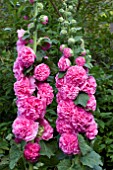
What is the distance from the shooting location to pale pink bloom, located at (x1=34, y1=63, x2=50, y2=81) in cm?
182

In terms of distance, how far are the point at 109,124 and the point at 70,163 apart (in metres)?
1.30

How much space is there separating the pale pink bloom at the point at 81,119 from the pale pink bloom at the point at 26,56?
32cm

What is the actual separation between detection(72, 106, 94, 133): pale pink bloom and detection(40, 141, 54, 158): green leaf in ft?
0.58

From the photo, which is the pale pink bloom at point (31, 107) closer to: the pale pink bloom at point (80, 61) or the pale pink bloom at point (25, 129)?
the pale pink bloom at point (25, 129)

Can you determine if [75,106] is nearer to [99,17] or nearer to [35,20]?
[35,20]

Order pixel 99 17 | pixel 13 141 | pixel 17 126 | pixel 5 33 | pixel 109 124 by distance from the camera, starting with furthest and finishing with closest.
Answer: pixel 99 17
pixel 5 33
pixel 109 124
pixel 13 141
pixel 17 126

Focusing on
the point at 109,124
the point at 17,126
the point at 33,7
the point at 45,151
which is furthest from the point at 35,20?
the point at 109,124

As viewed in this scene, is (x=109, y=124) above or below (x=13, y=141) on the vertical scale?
below

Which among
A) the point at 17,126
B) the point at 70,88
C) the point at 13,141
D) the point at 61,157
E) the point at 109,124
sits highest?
the point at 70,88

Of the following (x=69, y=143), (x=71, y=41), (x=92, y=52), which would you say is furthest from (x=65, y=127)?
(x=92, y=52)

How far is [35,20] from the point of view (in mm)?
1877

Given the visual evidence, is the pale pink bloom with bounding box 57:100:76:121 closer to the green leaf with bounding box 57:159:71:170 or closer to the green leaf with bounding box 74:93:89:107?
the green leaf with bounding box 74:93:89:107

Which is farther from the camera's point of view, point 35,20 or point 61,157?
point 61,157

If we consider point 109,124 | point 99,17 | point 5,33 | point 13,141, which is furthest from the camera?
point 99,17
